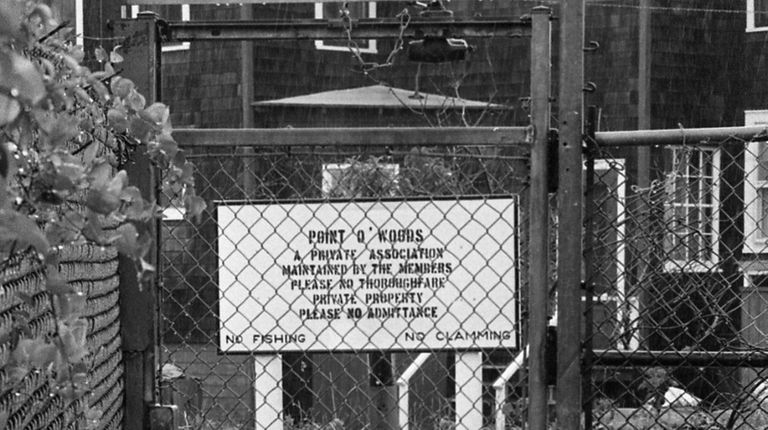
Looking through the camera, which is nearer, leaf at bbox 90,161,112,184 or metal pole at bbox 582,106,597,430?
leaf at bbox 90,161,112,184

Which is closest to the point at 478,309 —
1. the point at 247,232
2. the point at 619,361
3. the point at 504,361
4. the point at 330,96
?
the point at 619,361

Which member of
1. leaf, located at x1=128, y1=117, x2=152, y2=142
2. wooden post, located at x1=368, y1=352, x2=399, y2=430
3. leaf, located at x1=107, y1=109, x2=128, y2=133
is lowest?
wooden post, located at x1=368, y1=352, x2=399, y2=430

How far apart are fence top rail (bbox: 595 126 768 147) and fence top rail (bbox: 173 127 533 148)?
0.24 metres

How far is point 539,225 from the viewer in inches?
143

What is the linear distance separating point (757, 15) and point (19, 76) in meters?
16.9

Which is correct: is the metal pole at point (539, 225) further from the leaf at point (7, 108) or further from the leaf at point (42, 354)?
the leaf at point (7, 108)

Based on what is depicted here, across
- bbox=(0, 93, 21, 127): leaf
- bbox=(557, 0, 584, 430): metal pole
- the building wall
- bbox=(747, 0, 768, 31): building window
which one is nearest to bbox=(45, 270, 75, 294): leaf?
bbox=(0, 93, 21, 127): leaf

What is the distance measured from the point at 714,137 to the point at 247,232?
4.46 ft

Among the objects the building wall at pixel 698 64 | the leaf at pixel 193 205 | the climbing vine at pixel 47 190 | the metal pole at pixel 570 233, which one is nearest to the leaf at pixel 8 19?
the climbing vine at pixel 47 190

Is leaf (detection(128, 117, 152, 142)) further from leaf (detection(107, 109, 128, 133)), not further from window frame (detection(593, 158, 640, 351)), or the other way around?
window frame (detection(593, 158, 640, 351))

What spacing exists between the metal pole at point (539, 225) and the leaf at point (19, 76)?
2497 mm

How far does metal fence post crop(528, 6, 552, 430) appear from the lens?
362 centimetres

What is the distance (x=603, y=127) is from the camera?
16422 millimetres

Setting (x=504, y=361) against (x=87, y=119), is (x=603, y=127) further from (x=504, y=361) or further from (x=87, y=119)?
(x=87, y=119)
